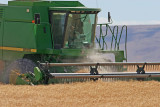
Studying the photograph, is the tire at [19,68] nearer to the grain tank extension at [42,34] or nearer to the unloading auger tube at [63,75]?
the grain tank extension at [42,34]

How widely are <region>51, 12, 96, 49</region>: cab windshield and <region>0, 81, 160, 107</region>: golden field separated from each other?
8.39 ft

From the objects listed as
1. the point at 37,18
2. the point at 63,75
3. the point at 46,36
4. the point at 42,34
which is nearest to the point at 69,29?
the point at 46,36

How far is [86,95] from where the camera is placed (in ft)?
37.1

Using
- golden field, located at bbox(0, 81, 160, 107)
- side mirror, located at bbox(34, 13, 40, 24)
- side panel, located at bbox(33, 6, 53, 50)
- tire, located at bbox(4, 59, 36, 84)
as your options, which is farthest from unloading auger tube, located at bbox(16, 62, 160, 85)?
side mirror, located at bbox(34, 13, 40, 24)

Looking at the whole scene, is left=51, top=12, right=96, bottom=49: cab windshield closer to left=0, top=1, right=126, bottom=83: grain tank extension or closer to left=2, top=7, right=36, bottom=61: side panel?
left=0, top=1, right=126, bottom=83: grain tank extension

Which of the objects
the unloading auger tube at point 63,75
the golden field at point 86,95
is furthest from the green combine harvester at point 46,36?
the golden field at point 86,95

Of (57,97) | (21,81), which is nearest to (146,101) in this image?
(57,97)

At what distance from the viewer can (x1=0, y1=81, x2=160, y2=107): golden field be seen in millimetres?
10125

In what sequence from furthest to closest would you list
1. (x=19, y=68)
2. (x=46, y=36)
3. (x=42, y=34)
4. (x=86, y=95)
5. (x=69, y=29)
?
(x=69, y=29) → (x=46, y=36) → (x=42, y=34) → (x=19, y=68) → (x=86, y=95)

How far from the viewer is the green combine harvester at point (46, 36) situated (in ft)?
49.2

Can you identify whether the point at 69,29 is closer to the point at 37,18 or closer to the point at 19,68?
the point at 37,18

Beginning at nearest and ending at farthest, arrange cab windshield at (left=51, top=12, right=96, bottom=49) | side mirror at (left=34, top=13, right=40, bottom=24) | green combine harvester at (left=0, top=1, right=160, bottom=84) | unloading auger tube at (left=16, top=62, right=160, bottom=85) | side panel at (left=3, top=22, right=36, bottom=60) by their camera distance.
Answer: unloading auger tube at (left=16, top=62, right=160, bottom=85) → side mirror at (left=34, top=13, right=40, bottom=24) → green combine harvester at (left=0, top=1, right=160, bottom=84) → side panel at (left=3, top=22, right=36, bottom=60) → cab windshield at (left=51, top=12, right=96, bottom=49)

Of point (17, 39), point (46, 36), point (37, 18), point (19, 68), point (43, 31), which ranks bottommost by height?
point (19, 68)

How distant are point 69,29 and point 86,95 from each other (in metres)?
4.54
